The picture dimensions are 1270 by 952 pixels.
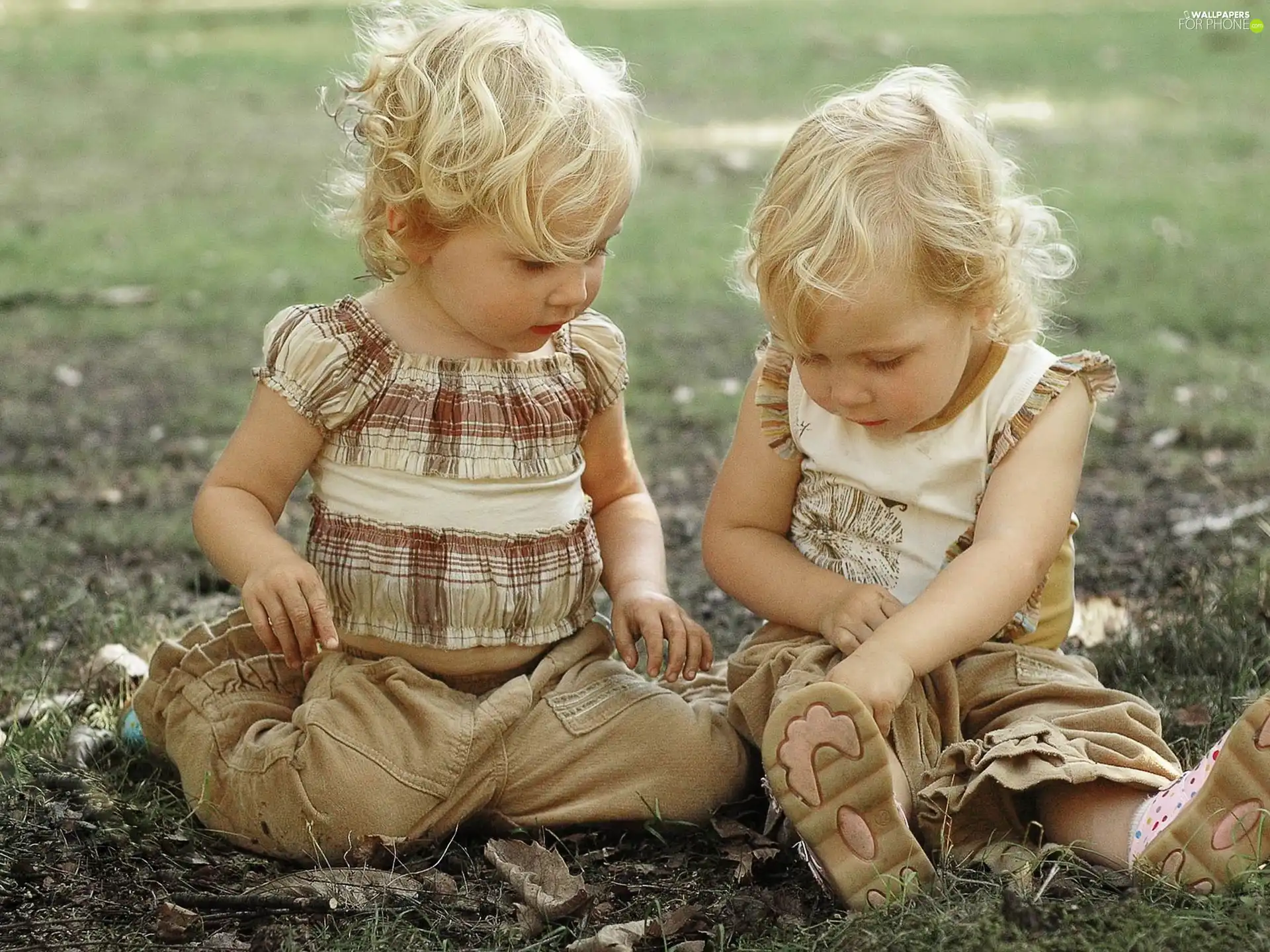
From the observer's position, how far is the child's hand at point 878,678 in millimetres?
2266

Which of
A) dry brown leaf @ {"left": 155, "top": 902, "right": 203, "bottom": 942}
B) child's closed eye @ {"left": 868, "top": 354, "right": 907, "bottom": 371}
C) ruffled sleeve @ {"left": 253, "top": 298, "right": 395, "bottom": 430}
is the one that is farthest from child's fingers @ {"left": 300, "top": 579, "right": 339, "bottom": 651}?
child's closed eye @ {"left": 868, "top": 354, "right": 907, "bottom": 371}

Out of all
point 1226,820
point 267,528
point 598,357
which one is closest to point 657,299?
point 598,357

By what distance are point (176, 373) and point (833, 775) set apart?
12.7 ft

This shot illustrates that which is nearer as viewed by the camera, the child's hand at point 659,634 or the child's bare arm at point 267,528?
the child's bare arm at point 267,528

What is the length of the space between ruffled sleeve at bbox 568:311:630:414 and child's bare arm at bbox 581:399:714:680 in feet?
0.12

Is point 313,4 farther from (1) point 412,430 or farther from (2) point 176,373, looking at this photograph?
(1) point 412,430

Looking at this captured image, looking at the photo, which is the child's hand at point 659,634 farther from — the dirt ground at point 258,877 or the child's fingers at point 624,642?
the dirt ground at point 258,877

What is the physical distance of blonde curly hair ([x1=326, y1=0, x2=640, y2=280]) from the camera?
2480 mm

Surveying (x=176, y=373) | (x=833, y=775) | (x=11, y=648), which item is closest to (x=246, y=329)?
(x=176, y=373)

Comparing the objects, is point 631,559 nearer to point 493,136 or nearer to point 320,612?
point 320,612

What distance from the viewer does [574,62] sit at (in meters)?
2.60

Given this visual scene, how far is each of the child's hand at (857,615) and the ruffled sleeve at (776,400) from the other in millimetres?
304

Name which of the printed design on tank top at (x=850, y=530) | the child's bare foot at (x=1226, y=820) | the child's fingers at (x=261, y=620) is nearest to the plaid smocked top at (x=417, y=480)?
the child's fingers at (x=261, y=620)

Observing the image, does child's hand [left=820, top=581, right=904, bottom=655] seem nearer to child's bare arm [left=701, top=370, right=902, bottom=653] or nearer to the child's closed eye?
child's bare arm [left=701, top=370, right=902, bottom=653]
